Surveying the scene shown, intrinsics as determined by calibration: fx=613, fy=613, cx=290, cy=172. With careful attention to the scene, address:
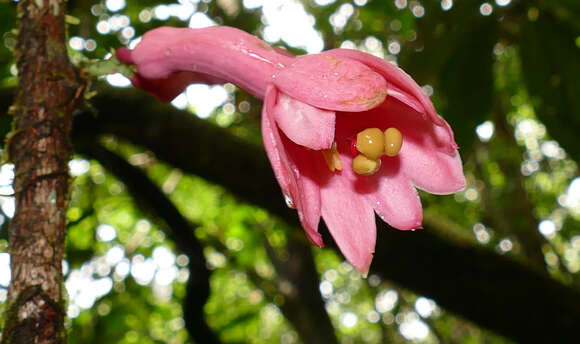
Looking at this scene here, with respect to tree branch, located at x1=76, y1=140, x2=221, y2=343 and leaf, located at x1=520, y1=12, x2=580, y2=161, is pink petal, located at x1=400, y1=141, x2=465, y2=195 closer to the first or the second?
leaf, located at x1=520, y1=12, x2=580, y2=161

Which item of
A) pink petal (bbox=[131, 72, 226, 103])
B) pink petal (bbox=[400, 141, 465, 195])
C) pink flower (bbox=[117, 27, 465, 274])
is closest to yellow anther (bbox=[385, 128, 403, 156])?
pink flower (bbox=[117, 27, 465, 274])

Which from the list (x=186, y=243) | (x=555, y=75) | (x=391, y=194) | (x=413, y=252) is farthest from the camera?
(x=413, y=252)

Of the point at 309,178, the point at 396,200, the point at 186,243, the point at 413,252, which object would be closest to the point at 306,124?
the point at 309,178

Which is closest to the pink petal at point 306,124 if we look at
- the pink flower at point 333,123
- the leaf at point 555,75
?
the pink flower at point 333,123

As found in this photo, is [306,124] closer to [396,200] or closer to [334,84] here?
[334,84]

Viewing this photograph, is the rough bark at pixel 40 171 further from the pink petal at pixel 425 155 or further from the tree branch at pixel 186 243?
the tree branch at pixel 186 243

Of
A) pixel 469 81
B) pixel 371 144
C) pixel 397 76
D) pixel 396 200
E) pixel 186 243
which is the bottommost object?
pixel 186 243

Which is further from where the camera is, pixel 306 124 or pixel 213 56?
pixel 213 56

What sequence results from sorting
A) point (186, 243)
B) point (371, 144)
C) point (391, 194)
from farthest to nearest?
point (186, 243)
point (391, 194)
point (371, 144)
